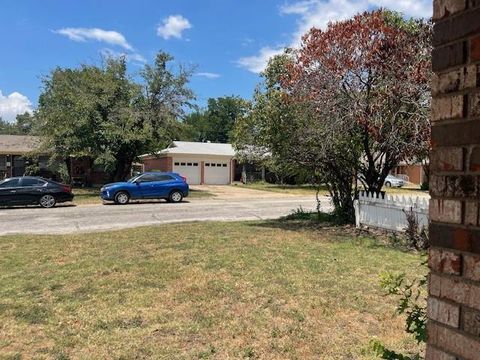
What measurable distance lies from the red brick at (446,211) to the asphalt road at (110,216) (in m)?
13.1

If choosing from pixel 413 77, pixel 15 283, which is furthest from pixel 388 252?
pixel 15 283

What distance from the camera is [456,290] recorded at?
179cm

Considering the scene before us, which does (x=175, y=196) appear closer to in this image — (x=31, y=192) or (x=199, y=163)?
(x=31, y=192)

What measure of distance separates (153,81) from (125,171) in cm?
627

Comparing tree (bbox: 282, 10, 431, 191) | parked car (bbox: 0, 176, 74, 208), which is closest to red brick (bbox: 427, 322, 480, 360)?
tree (bbox: 282, 10, 431, 191)

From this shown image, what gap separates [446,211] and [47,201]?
21.6 metres

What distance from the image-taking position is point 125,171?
32.0 meters

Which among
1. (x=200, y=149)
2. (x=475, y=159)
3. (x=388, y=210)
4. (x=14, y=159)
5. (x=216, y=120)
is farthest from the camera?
(x=216, y=120)

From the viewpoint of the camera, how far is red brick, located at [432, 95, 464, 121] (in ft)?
5.86

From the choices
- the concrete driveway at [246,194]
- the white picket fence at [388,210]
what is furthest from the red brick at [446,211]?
the concrete driveway at [246,194]

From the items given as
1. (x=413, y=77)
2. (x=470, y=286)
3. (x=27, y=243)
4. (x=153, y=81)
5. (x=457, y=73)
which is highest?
(x=153, y=81)

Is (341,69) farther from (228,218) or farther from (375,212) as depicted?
(228,218)

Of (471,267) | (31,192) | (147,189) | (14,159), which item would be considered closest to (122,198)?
(147,189)

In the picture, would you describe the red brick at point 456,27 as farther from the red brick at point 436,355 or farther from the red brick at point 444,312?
the red brick at point 436,355
